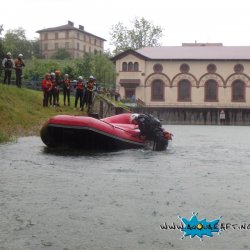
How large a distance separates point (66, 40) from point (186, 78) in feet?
182

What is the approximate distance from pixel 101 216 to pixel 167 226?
4.01ft

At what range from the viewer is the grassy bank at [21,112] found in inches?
833

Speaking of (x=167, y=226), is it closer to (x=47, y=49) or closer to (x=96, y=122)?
(x=96, y=122)

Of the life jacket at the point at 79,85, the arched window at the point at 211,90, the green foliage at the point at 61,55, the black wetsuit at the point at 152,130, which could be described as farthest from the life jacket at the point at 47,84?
the green foliage at the point at 61,55

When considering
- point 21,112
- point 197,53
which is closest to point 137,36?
point 197,53

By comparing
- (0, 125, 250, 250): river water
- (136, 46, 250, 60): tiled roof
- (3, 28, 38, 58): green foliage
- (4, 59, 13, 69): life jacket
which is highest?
(3, 28, 38, 58): green foliage

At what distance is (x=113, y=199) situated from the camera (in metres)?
9.98

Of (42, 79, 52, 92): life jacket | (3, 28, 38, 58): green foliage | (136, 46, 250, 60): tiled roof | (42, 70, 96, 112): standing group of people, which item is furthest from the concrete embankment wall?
(3, 28, 38, 58): green foliage

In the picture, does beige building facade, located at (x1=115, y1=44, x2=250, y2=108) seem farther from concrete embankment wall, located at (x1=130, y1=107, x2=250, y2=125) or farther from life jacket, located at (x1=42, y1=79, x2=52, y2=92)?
life jacket, located at (x1=42, y1=79, x2=52, y2=92)

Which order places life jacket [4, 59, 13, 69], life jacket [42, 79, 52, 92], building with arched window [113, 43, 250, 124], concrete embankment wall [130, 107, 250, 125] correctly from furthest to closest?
building with arched window [113, 43, 250, 124] < concrete embankment wall [130, 107, 250, 125] < life jacket [4, 59, 13, 69] < life jacket [42, 79, 52, 92]

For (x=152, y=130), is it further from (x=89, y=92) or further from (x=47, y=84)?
(x=89, y=92)

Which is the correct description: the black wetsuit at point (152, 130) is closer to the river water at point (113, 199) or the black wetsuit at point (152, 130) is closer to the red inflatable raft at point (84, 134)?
the red inflatable raft at point (84, 134)

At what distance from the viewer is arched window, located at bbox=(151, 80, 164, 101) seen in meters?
66.1

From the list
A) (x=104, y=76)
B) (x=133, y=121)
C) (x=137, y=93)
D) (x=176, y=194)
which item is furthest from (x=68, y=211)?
(x=137, y=93)
